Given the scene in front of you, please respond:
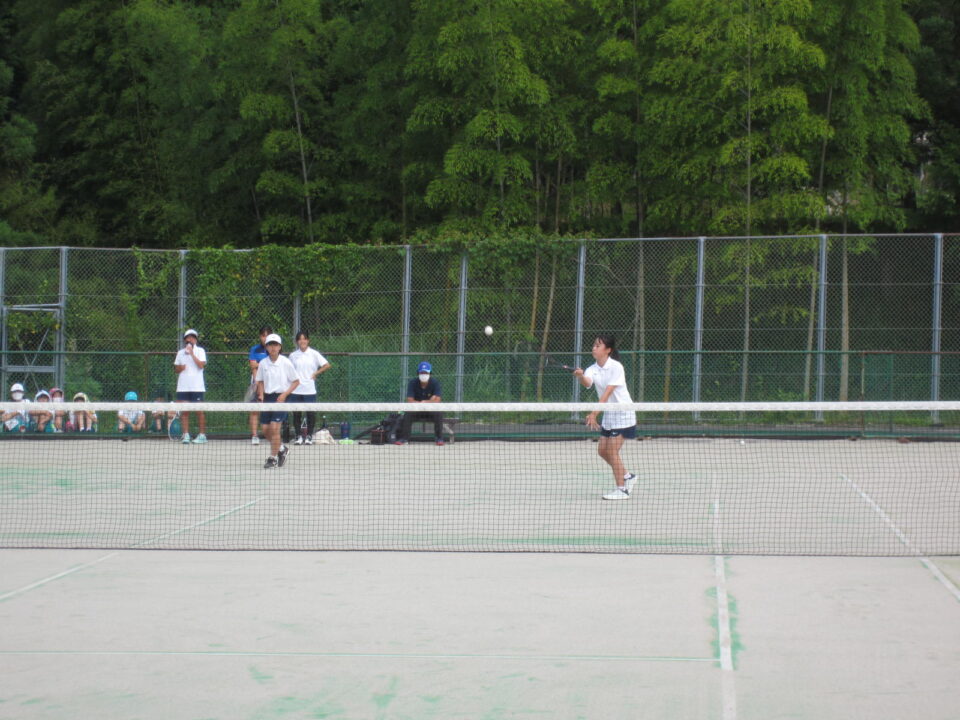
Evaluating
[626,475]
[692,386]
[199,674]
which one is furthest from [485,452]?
[199,674]

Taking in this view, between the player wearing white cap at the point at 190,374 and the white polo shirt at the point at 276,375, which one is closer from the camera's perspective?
the white polo shirt at the point at 276,375

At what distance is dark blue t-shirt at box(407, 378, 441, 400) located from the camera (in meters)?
17.6

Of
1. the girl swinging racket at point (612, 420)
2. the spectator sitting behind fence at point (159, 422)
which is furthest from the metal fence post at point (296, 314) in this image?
the girl swinging racket at point (612, 420)

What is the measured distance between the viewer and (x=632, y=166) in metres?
22.8

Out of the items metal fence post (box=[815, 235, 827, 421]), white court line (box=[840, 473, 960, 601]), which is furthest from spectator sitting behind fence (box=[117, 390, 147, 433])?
white court line (box=[840, 473, 960, 601])

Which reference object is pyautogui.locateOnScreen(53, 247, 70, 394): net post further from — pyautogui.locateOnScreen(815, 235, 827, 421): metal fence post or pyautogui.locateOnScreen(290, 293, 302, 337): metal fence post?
pyautogui.locateOnScreen(815, 235, 827, 421): metal fence post

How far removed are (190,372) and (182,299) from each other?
14.2ft

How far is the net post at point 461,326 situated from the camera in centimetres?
1873

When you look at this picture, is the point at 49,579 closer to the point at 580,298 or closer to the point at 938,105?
the point at 580,298

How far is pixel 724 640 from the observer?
567 centimetres

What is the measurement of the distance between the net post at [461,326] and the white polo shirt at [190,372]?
13.9 ft

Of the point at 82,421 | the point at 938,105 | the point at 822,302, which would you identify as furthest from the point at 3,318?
the point at 938,105

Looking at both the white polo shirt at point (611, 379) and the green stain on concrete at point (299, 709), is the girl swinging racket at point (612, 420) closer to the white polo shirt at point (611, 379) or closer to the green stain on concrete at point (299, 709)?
the white polo shirt at point (611, 379)

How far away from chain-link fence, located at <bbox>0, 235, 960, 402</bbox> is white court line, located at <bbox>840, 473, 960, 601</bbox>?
696 centimetres
